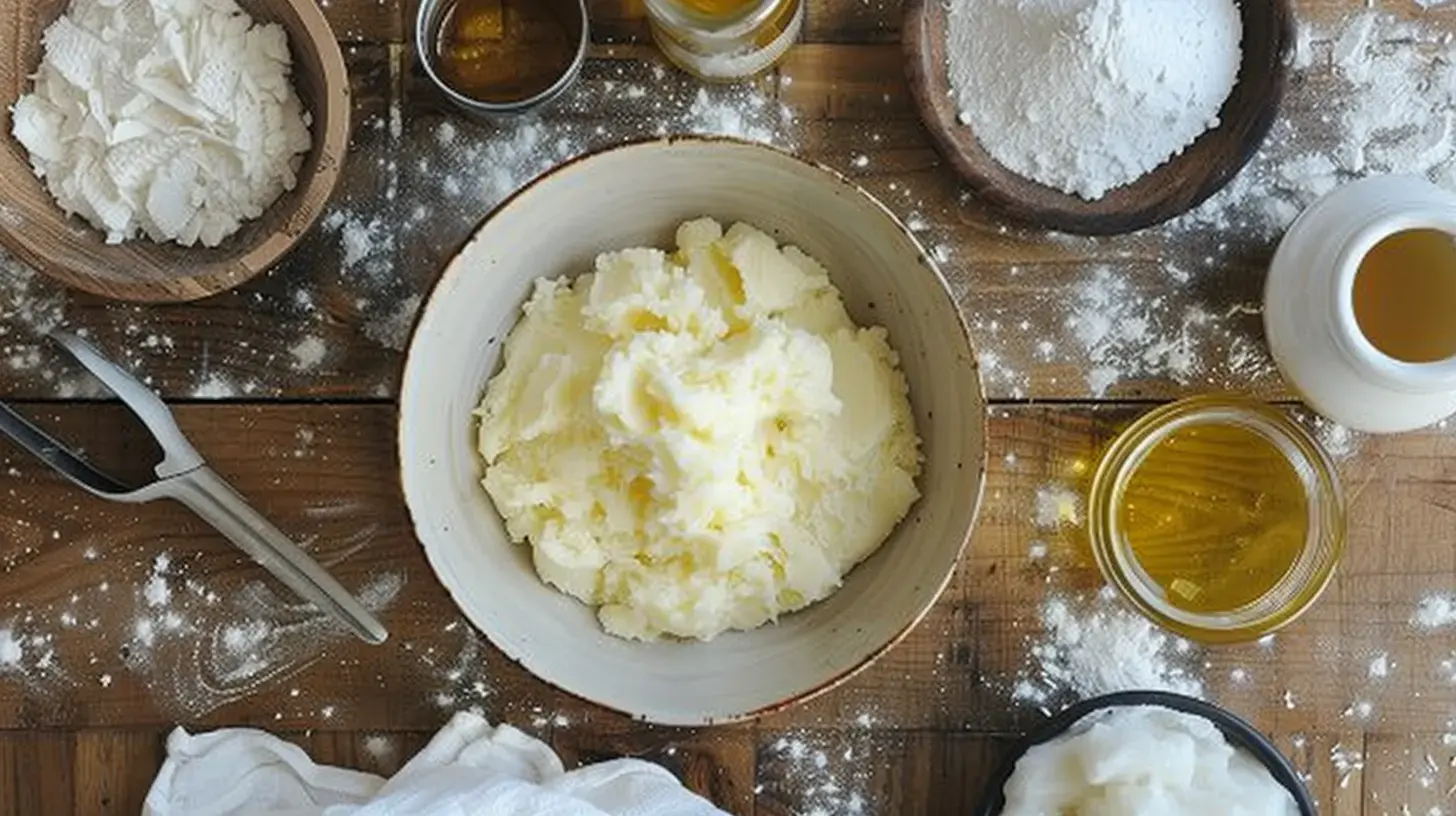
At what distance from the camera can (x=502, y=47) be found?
41.8 inches

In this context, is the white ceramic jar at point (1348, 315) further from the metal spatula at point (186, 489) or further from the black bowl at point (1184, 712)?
the metal spatula at point (186, 489)

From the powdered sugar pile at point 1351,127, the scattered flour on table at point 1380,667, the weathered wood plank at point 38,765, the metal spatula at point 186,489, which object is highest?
the powdered sugar pile at point 1351,127

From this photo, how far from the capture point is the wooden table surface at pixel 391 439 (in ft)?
3.47

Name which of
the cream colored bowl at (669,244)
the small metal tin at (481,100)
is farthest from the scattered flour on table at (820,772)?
the small metal tin at (481,100)

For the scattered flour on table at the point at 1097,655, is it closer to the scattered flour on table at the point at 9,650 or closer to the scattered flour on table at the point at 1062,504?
the scattered flour on table at the point at 1062,504

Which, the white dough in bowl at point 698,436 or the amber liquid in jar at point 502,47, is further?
the amber liquid in jar at point 502,47

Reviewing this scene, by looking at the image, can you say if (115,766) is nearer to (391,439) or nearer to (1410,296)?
(391,439)

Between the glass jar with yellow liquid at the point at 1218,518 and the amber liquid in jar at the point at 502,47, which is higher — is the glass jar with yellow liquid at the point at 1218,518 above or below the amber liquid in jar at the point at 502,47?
above

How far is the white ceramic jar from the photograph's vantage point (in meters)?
0.95

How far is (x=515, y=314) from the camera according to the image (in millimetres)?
1009

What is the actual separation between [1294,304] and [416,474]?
0.53 meters

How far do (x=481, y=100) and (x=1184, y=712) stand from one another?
0.58m

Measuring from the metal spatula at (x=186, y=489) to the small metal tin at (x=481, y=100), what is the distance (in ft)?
0.88

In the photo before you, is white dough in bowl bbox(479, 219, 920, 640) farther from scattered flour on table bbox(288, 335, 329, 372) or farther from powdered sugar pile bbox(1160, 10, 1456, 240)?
powdered sugar pile bbox(1160, 10, 1456, 240)
